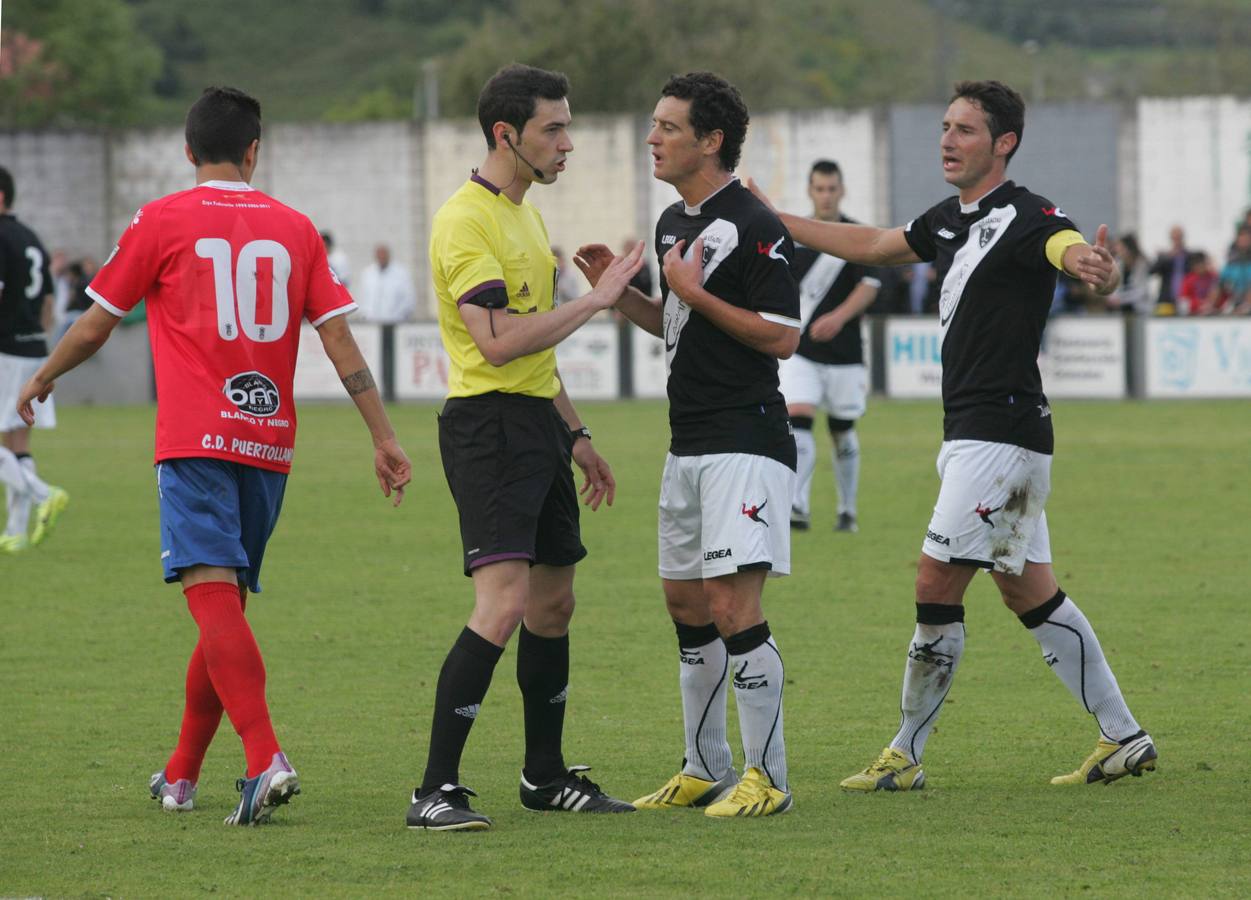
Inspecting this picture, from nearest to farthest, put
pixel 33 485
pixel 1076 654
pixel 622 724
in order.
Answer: pixel 1076 654
pixel 622 724
pixel 33 485

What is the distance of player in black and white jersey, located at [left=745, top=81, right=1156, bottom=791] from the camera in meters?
6.36

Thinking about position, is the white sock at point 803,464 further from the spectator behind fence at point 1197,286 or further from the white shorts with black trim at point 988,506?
the spectator behind fence at point 1197,286

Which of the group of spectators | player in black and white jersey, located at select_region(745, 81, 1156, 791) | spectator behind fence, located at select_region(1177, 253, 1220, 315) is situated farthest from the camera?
spectator behind fence, located at select_region(1177, 253, 1220, 315)

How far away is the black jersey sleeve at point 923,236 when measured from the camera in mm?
6602

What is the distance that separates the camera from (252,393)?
5934mm

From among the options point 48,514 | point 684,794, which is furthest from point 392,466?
point 48,514

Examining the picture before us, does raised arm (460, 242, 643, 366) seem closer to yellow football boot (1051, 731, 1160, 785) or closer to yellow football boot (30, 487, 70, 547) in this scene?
yellow football boot (1051, 731, 1160, 785)

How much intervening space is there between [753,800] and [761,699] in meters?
0.31

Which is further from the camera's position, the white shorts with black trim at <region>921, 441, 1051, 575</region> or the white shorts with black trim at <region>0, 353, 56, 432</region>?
the white shorts with black trim at <region>0, 353, 56, 432</region>

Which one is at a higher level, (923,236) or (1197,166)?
(1197,166)

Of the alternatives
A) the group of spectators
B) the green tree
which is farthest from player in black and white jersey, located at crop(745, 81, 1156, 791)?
the green tree

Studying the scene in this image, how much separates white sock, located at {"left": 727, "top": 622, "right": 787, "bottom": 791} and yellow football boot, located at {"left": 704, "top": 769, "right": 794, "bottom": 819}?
0.10ft

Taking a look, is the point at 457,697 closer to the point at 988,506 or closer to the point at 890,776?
the point at 890,776

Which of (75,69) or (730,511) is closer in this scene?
(730,511)
